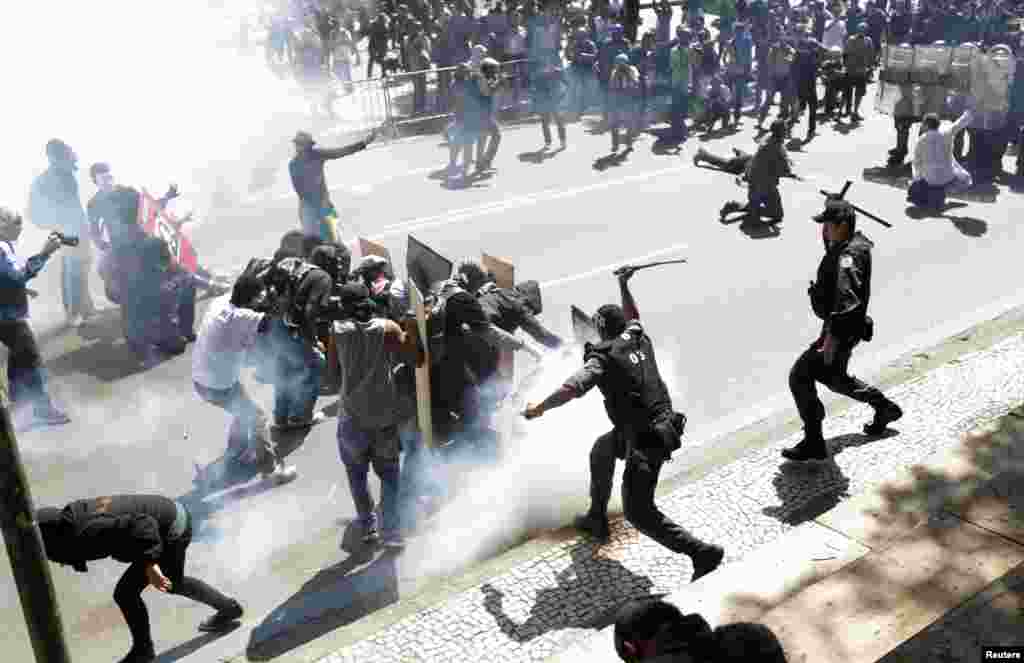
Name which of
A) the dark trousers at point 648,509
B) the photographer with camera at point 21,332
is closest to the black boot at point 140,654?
the dark trousers at point 648,509

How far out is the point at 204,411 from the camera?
839 centimetres

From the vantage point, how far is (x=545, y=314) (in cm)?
988

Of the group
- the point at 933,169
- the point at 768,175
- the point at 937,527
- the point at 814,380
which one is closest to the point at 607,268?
the point at 768,175

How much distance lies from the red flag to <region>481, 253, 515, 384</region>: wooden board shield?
12.6ft

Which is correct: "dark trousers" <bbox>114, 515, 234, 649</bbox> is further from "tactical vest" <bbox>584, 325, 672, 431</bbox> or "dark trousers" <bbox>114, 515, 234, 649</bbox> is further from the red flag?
the red flag

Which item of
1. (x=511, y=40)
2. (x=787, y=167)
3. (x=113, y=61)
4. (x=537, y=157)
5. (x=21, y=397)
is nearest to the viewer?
(x=21, y=397)

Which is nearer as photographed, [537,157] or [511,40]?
[537,157]

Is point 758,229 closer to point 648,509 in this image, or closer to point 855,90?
point 855,90

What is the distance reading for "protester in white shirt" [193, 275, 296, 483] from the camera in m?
6.67

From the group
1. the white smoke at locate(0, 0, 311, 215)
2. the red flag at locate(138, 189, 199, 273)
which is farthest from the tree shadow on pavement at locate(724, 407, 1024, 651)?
the white smoke at locate(0, 0, 311, 215)

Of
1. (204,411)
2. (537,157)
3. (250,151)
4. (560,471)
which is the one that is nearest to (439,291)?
(560,471)

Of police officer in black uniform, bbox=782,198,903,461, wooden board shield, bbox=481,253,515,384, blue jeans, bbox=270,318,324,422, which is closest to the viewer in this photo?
police officer in black uniform, bbox=782,198,903,461

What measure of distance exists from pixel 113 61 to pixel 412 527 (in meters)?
21.2

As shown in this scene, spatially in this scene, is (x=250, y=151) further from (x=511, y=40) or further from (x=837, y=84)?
(x=837, y=84)
